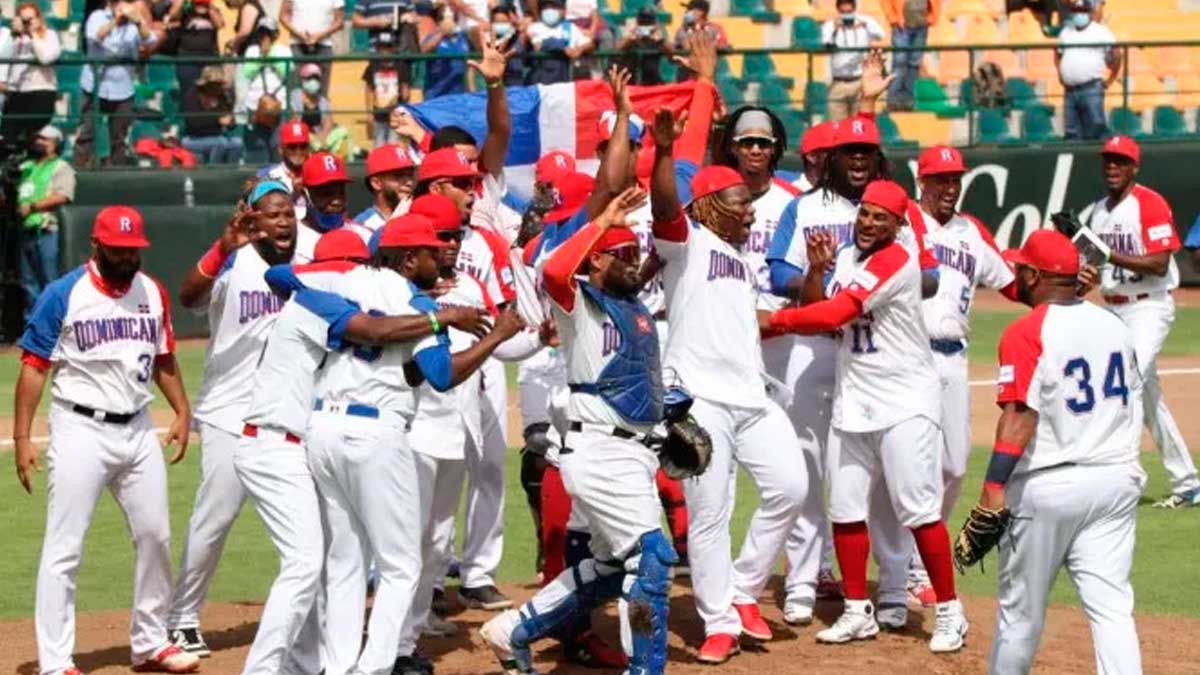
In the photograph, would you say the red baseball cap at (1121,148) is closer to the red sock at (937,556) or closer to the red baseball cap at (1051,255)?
the red sock at (937,556)

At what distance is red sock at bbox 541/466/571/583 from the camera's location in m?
9.62

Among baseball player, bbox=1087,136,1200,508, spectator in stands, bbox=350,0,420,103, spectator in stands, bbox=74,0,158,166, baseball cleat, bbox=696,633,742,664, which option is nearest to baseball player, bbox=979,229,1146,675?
baseball cleat, bbox=696,633,742,664

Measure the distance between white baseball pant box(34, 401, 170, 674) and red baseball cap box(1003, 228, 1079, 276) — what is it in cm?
349

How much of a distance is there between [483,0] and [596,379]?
14149mm

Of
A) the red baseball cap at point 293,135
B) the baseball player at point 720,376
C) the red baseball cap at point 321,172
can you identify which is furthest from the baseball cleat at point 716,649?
the red baseball cap at point 293,135

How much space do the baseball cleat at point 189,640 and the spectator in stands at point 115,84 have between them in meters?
11.8

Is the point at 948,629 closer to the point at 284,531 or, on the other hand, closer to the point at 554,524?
the point at 554,524

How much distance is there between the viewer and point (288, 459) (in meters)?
8.52

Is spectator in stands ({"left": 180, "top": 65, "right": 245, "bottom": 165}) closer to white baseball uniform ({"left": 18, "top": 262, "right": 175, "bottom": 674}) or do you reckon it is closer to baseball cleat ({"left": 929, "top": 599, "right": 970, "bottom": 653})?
white baseball uniform ({"left": 18, "top": 262, "right": 175, "bottom": 674})

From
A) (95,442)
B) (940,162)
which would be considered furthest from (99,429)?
(940,162)

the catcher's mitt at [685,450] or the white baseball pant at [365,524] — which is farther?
the catcher's mitt at [685,450]

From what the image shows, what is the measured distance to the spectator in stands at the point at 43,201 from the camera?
1964 cm

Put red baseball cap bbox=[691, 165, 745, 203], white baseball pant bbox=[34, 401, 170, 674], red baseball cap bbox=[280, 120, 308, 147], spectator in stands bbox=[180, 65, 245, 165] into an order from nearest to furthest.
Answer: white baseball pant bbox=[34, 401, 170, 674] < red baseball cap bbox=[691, 165, 745, 203] < red baseball cap bbox=[280, 120, 308, 147] < spectator in stands bbox=[180, 65, 245, 165]

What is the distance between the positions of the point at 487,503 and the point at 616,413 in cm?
211
